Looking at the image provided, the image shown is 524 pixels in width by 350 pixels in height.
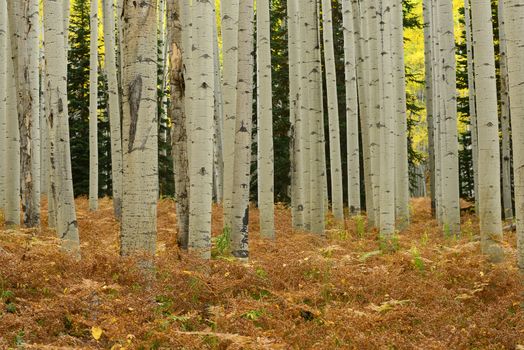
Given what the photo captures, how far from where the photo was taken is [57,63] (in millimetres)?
7094

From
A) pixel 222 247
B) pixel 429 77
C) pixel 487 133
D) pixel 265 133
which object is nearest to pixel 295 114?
pixel 265 133

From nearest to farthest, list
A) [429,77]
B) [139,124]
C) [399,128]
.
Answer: [139,124]
[399,128]
[429,77]

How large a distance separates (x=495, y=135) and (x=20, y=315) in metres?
5.55

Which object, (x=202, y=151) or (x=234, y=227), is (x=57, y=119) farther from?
(x=234, y=227)

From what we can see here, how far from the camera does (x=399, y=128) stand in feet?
46.2

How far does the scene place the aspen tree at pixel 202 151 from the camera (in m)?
6.37

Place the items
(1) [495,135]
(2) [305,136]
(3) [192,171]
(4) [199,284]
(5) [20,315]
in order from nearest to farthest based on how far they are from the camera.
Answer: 1. (5) [20,315]
2. (4) [199,284]
3. (3) [192,171]
4. (1) [495,135]
5. (2) [305,136]

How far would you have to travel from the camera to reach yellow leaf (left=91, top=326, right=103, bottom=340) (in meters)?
4.23

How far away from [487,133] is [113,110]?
8.87m

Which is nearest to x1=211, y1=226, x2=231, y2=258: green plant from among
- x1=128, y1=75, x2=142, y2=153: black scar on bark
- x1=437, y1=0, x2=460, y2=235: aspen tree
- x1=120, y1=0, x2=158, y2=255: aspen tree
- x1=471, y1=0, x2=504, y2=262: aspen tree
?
x1=120, y1=0, x2=158, y2=255: aspen tree

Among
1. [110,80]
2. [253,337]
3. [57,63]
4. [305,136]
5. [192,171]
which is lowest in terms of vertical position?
[253,337]

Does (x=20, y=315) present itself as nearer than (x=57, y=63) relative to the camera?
Yes

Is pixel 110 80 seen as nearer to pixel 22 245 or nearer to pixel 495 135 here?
pixel 22 245

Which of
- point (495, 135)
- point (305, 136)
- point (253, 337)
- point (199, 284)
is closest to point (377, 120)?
point (305, 136)
